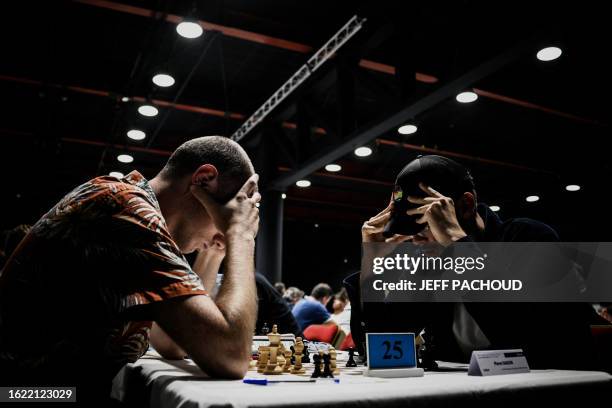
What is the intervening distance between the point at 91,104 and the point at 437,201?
7503mm

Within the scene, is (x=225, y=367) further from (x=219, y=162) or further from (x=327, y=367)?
(x=219, y=162)

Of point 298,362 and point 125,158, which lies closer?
point 298,362

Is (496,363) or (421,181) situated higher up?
(421,181)

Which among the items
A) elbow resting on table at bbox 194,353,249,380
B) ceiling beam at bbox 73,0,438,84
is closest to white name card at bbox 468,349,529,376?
elbow resting on table at bbox 194,353,249,380

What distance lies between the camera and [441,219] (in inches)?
59.2

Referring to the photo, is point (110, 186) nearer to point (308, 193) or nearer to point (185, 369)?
point (185, 369)

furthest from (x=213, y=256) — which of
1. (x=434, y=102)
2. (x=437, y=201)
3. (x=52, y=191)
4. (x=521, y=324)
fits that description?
(x=52, y=191)

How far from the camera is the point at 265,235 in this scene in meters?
8.08

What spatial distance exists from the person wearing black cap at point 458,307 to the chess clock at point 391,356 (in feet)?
0.94

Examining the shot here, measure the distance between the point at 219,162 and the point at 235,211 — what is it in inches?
6.2

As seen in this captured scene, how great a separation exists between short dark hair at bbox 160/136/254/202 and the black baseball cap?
0.54 meters

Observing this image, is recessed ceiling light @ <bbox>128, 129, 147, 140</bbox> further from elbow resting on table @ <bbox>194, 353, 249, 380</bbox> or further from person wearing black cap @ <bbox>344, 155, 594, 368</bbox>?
elbow resting on table @ <bbox>194, 353, 249, 380</bbox>

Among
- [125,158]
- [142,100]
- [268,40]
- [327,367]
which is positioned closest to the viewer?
[327,367]

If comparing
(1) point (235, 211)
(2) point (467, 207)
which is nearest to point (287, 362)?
(1) point (235, 211)
